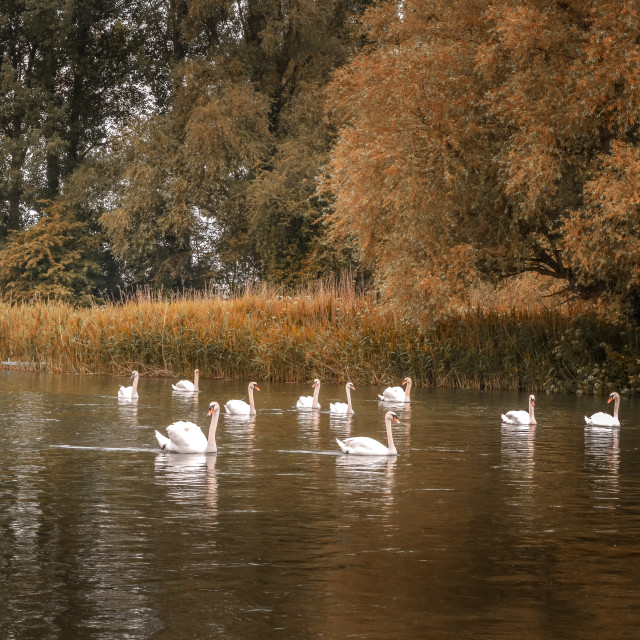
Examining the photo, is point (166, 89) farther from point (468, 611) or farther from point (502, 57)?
point (468, 611)

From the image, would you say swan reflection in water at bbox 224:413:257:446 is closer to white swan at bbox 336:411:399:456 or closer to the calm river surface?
the calm river surface

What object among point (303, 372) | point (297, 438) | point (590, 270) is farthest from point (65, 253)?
point (297, 438)

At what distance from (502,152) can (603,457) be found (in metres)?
11.6

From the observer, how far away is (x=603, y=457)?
55.9 feet

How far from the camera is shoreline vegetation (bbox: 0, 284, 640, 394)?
102ft

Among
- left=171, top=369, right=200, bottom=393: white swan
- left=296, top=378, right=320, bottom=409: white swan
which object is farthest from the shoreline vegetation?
left=296, top=378, right=320, bottom=409: white swan

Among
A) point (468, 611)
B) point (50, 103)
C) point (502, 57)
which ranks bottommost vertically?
point (468, 611)

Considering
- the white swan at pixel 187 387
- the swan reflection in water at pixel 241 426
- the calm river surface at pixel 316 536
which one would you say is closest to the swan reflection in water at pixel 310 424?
the calm river surface at pixel 316 536

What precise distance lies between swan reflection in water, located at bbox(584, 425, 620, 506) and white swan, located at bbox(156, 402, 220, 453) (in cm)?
486

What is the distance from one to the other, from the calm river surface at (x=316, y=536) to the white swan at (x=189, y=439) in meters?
0.29

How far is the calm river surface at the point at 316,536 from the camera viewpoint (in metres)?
7.91

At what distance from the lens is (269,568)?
30.6 ft

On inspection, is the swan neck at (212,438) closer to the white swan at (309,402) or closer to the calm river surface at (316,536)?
the calm river surface at (316,536)

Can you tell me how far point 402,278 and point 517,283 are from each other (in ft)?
33.3
